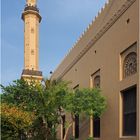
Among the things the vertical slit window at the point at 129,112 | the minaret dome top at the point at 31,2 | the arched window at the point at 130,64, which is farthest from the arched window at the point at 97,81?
the minaret dome top at the point at 31,2

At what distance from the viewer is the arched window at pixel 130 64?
18.4 meters

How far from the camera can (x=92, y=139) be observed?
22703 millimetres

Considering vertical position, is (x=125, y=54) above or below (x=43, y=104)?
above

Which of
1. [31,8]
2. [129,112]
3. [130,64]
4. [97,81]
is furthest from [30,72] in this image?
[129,112]

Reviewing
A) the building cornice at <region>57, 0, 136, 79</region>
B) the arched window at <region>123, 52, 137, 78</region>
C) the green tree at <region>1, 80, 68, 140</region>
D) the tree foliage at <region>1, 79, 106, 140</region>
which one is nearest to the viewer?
the arched window at <region>123, 52, 137, 78</region>

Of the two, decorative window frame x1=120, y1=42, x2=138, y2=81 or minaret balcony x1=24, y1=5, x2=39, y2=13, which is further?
minaret balcony x1=24, y1=5, x2=39, y2=13

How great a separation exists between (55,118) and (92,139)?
290 cm

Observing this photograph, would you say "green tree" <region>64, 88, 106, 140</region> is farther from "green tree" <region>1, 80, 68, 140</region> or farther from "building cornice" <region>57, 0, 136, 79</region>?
"building cornice" <region>57, 0, 136, 79</region>

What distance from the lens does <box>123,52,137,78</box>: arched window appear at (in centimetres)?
1841

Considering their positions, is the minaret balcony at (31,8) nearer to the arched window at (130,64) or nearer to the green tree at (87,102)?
the green tree at (87,102)

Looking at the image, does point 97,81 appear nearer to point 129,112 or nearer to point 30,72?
point 129,112

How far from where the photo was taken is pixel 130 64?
18.8 metres

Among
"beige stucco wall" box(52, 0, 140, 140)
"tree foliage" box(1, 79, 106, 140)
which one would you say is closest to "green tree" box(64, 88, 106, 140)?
"tree foliage" box(1, 79, 106, 140)

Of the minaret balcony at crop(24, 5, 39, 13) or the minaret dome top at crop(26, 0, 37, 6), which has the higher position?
the minaret dome top at crop(26, 0, 37, 6)
